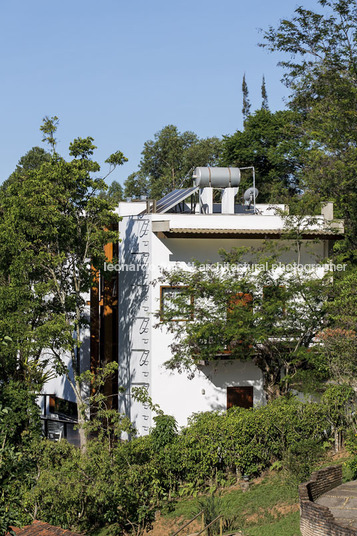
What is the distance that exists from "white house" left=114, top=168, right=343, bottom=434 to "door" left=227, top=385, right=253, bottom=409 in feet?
0.12

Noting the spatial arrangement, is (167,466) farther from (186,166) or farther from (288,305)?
(186,166)

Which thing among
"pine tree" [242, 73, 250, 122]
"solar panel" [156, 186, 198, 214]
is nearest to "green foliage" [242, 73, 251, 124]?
"pine tree" [242, 73, 250, 122]

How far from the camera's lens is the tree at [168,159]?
63.6m

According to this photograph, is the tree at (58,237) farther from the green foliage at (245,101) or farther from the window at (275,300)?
the green foliage at (245,101)

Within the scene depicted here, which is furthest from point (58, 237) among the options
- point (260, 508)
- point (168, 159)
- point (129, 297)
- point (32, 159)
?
point (32, 159)

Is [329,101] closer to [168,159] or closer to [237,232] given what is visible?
[237,232]

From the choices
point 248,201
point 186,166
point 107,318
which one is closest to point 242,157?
point 186,166

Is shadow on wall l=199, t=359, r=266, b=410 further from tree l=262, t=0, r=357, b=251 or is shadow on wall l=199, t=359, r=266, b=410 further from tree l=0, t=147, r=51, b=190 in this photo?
tree l=0, t=147, r=51, b=190

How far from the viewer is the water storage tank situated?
30.4m

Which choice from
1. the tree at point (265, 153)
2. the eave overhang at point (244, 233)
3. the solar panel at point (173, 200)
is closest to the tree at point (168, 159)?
the tree at point (265, 153)

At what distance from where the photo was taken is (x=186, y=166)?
63.9 metres

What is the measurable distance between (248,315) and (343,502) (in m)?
9.49

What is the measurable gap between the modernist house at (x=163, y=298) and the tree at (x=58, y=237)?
193 centimetres

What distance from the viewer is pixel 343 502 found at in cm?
1608
